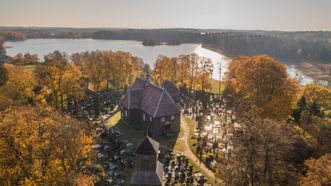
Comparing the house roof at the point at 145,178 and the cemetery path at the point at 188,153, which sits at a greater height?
the house roof at the point at 145,178

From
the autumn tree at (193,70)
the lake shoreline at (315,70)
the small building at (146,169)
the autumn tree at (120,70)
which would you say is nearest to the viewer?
the small building at (146,169)

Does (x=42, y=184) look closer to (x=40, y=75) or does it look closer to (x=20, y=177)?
(x=20, y=177)

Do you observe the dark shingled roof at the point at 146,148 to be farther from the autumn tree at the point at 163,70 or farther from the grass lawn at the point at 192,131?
the autumn tree at the point at 163,70

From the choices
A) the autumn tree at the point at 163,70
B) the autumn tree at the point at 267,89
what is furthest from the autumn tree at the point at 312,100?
the autumn tree at the point at 163,70

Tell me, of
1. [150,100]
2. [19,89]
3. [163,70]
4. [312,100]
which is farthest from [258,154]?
[163,70]

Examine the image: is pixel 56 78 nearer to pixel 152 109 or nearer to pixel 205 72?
pixel 152 109

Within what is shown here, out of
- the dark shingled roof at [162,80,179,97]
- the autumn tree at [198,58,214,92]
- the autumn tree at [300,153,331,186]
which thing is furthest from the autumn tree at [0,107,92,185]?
the autumn tree at [198,58,214,92]

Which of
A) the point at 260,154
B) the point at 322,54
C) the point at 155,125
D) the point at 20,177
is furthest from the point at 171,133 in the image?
the point at 322,54
